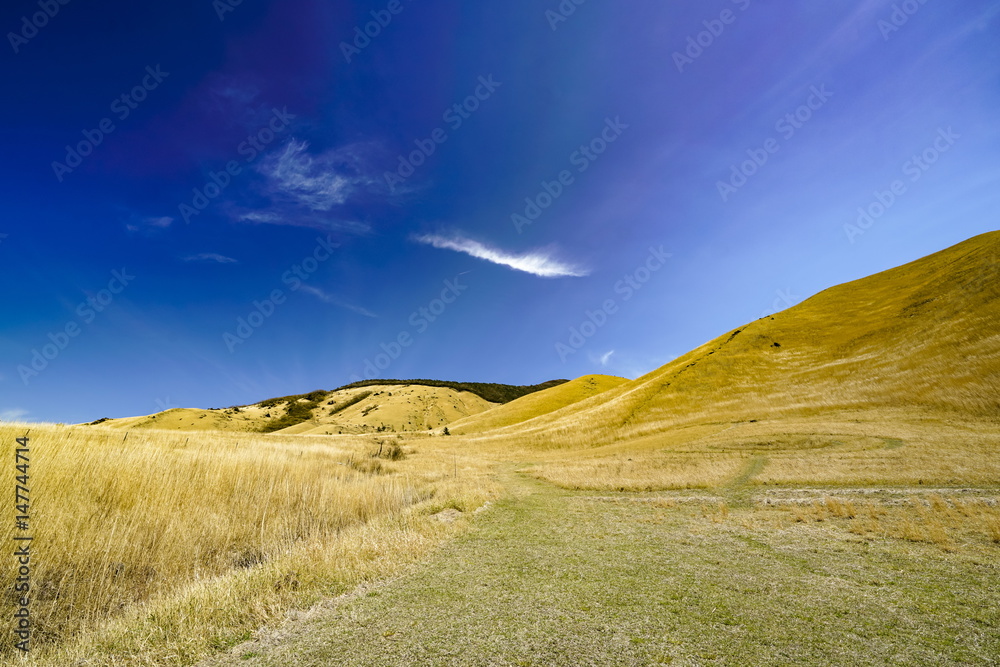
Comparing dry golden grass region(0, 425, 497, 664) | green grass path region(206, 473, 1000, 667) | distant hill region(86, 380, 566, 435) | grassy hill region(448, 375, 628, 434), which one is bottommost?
green grass path region(206, 473, 1000, 667)

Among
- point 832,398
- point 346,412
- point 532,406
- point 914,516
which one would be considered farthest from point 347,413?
point 914,516

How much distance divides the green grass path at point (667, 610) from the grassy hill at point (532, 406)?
194ft

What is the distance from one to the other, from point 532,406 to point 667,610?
7039 cm

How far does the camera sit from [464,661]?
135 inches

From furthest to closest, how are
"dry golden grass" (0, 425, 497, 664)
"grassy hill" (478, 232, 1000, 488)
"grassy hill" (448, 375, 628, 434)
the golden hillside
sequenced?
"grassy hill" (448, 375, 628, 434) < the golden hillside < "grassy hill" (478, 232, 1000, 488) < "dry golden grass" (0, 425, 497, 664)

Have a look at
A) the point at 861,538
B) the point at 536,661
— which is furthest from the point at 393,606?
the point at 861,538

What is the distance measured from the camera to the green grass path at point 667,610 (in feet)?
11.6

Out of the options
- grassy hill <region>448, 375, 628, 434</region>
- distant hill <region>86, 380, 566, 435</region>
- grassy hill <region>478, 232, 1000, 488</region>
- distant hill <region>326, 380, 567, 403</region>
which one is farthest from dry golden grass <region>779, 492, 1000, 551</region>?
distant hill <region>326, 380, 567, 403</region>

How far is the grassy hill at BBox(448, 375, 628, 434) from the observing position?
6706cm

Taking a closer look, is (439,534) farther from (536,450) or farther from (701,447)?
(536,450)

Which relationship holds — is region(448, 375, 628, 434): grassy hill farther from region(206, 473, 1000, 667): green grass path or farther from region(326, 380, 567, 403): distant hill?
region(206, 473, 1000, 667): green grass path

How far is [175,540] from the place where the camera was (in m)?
7.10

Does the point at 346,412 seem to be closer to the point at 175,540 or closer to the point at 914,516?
the point at 175,540

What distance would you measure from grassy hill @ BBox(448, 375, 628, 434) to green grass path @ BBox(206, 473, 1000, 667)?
5908 cm
